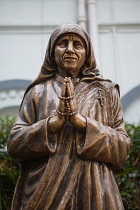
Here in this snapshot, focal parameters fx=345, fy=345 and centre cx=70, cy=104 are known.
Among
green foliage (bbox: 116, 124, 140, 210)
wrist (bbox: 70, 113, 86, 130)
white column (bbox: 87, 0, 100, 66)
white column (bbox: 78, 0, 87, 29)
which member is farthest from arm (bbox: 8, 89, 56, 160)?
white column (bbox: 78, 0, 87, 29)

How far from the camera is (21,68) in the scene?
222 inches

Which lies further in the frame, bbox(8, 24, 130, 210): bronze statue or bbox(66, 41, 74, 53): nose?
bbox(66, 41, 74, 53): nose

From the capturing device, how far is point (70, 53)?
2.20 metres

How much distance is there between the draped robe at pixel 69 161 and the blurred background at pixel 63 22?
3.34 metres

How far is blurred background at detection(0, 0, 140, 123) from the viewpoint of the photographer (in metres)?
5.52

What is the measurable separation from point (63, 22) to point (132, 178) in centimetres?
316

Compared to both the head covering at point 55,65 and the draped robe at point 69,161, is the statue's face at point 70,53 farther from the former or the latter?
the draped robe at point 69,161

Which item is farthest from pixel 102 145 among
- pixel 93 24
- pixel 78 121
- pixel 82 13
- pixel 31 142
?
pixel 82 13

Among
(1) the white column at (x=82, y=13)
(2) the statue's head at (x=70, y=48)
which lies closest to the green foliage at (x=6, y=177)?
(2) the statue's head at (x=70, y=48)

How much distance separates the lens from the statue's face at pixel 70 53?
2.21 m

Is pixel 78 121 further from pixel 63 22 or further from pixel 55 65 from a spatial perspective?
pixel 63 22

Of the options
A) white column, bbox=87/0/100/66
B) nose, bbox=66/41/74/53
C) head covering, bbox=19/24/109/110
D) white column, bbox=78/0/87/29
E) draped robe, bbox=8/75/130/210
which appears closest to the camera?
draped robe, bbox=8/75/130/210

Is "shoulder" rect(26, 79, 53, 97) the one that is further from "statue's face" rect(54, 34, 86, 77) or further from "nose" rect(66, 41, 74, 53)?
"nose" rect(66, 41, 74, 53)

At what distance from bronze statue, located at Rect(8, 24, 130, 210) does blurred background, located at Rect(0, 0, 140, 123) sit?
127 inches
